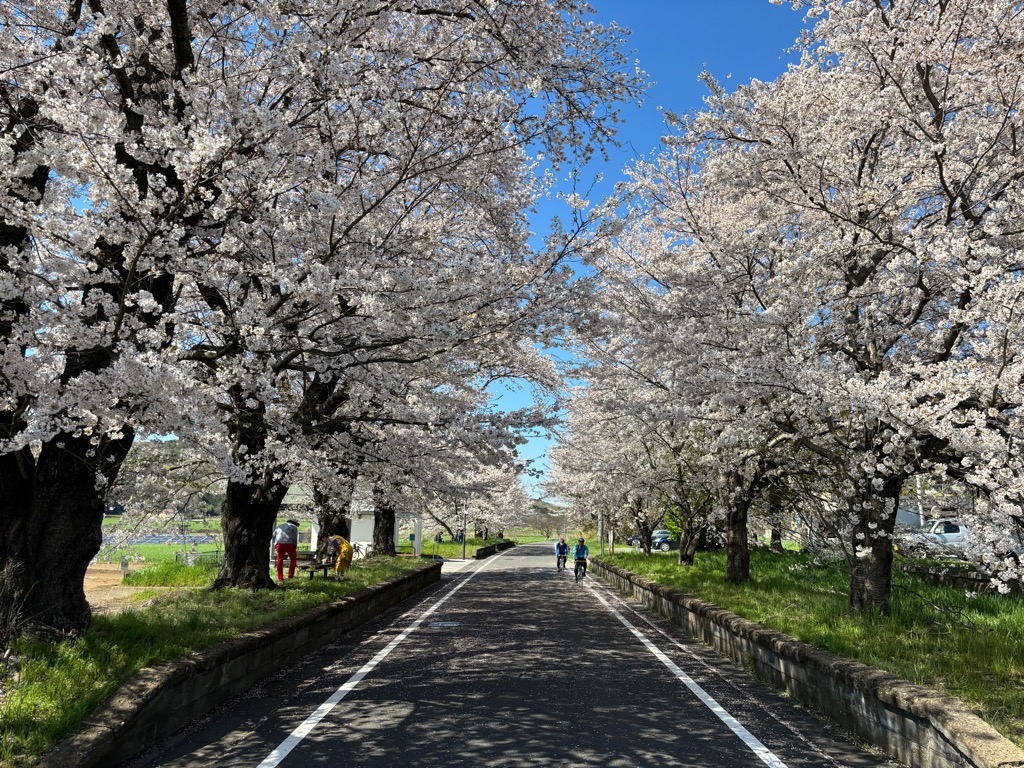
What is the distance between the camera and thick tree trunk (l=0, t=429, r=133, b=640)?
6648 mm

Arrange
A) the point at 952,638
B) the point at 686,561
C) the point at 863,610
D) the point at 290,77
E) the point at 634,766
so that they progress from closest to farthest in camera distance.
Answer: the point at 634,766 → the point at 290,77 → the point at 952,638 → the point at 863,610 → the point at 686,561

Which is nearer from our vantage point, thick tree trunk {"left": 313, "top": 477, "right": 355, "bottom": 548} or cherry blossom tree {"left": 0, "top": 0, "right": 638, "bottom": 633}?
cherry blossom tree {"left": 0, "top": 0, "right": 638, "bottom": 633}

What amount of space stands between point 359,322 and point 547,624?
7257mm

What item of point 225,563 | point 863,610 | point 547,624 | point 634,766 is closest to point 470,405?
point 547,624

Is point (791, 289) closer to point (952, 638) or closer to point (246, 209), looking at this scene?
point (952, 638)

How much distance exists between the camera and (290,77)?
653 centimetres

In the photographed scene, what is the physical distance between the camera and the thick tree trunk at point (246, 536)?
41.0 feet

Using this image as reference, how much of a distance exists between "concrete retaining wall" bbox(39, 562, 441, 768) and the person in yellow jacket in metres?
5.41

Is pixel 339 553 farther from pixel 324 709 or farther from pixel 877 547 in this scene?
pixel 877 547

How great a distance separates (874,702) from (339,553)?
42.3 feet

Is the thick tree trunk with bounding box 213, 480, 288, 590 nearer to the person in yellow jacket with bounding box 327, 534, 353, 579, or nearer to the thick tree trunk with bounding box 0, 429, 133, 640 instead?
the person in yellow jacket with bounding box 327, 534, 353, 579

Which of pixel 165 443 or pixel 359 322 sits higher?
pixel 359 322

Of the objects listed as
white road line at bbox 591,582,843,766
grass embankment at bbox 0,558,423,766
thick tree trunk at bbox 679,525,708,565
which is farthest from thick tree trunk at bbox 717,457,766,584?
grass embankment at bbox 0,558,423,766

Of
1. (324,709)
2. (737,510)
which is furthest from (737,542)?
(324,709)
